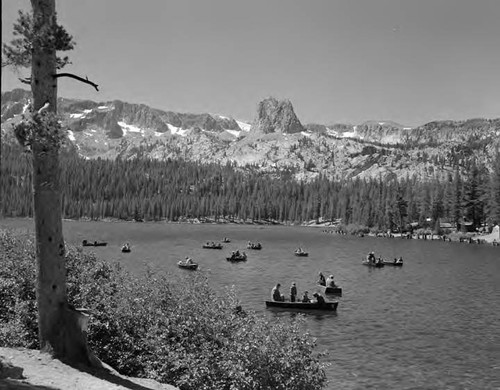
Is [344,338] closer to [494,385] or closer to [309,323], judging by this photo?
[309,323]

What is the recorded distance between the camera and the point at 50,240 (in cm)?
1519

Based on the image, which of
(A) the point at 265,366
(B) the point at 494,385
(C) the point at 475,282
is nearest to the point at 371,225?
(C) the point at 475,282

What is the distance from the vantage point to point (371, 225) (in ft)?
649

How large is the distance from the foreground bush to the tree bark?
8.09 feet

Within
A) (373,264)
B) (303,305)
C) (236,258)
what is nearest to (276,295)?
(303,305)

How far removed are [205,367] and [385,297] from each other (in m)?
40.5

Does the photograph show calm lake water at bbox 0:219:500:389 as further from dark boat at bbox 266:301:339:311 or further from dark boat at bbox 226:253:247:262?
dark boat at bbox 226:253:247:262

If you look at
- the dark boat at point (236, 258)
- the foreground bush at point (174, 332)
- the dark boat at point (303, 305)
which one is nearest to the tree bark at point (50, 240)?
the foreground bush at point (174, 332)

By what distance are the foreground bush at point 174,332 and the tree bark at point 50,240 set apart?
8.09 feet

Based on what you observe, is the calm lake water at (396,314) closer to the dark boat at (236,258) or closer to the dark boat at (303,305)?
the dark boat at (303,305)

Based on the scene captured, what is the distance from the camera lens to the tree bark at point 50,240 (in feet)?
49.0

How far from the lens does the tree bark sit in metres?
14.9

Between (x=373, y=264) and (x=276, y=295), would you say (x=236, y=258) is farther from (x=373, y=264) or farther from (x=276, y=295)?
(x=276, y=295)

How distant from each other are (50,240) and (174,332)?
6054 mm
